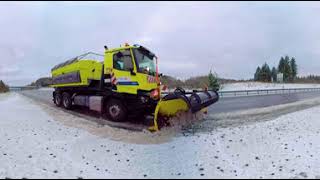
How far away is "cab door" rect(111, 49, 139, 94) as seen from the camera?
45.2ft

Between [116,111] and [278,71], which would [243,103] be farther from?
[278,71]

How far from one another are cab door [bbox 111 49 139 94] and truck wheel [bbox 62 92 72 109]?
426 cm

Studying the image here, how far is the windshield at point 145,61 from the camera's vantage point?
1374cm

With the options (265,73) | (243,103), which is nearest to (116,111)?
(243,103)

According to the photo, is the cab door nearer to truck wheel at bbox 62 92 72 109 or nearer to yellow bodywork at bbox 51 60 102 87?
yellow bodywork at bbox 51 60 102 87

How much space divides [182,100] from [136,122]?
7.54 ft

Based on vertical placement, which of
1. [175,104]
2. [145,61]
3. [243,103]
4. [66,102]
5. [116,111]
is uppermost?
[145,61]

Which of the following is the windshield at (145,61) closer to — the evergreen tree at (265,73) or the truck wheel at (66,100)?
the truck wheel at (66,100)

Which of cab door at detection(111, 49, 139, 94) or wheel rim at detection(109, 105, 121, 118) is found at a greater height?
cab door at detection(111, 49, 139, 94)

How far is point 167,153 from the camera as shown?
855cm

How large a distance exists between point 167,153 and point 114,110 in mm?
6256

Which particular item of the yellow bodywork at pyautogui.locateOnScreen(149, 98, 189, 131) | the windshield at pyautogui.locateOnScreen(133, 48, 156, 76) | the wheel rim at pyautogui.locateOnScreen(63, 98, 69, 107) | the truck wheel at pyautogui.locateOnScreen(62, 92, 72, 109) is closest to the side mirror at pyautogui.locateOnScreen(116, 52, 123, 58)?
the windshield at pyautogui.locateOnScreen(133, 48, 156, 76)

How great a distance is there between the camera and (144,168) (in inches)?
289

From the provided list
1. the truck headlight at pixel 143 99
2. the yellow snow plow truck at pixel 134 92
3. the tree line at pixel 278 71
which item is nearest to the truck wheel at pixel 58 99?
the yellow snow plow truck at pixel 134 92
